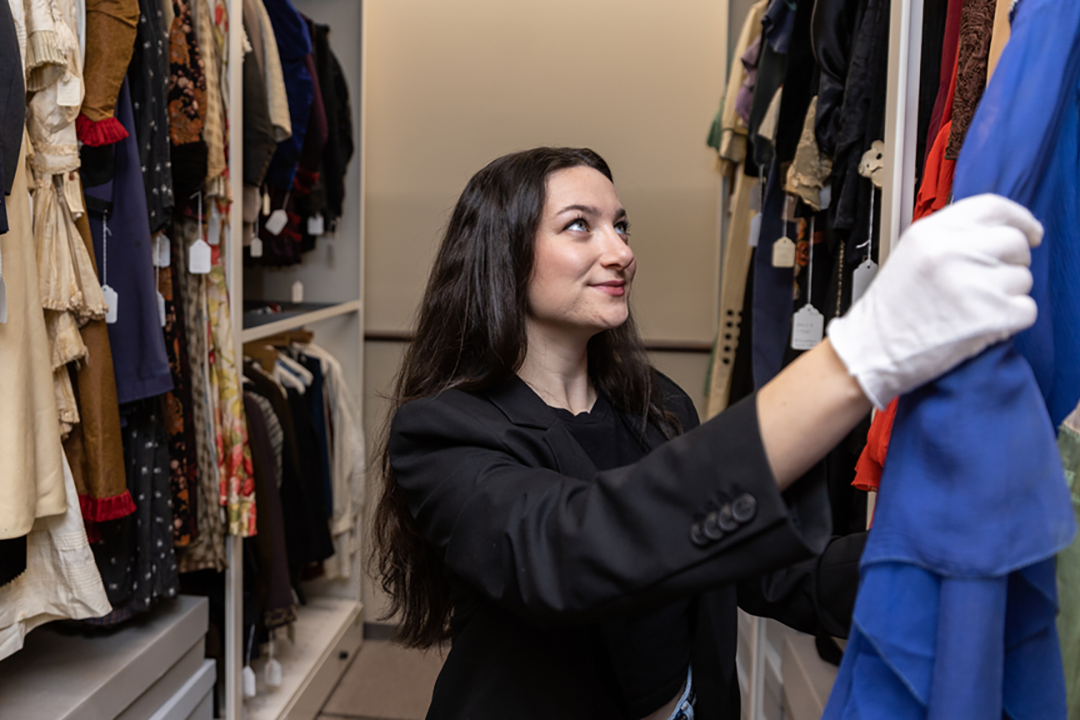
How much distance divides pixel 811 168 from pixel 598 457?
3.16ft

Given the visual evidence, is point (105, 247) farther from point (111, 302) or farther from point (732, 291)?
point (732, 291)

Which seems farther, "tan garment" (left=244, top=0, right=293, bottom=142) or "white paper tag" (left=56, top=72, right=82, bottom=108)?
"tan garment" (left=244, top=0, right=293, bottom=142)

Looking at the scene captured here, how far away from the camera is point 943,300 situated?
53 cm

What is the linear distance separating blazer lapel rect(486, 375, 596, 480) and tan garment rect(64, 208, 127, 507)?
77 cm

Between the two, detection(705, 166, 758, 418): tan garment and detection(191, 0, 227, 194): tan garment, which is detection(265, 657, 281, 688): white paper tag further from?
detection(705, 166, 758, 418): tan garment

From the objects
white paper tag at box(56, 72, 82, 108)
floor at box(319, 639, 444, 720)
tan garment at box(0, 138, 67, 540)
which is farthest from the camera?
floor at box(319, 639, 444, 720)

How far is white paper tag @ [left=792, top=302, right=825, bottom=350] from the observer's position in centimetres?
181

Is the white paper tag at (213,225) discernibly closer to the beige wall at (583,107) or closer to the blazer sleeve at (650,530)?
the beige wall at (583,107)

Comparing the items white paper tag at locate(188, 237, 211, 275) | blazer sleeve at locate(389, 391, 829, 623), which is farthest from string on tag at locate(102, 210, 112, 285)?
blazer sleeve at locate(389, 391, 829, 623)

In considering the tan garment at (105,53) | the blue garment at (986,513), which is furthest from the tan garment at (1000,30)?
the tan garment at (105,53)

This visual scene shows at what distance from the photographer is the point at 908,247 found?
0.55 metres

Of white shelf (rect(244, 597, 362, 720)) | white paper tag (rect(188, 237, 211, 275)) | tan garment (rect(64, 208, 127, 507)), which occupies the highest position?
white paper tag (rect(188, 237, 211, 275))

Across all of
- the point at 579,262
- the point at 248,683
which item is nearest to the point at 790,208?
the point at 579,262

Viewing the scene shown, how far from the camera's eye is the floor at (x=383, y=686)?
2559 millimetres
